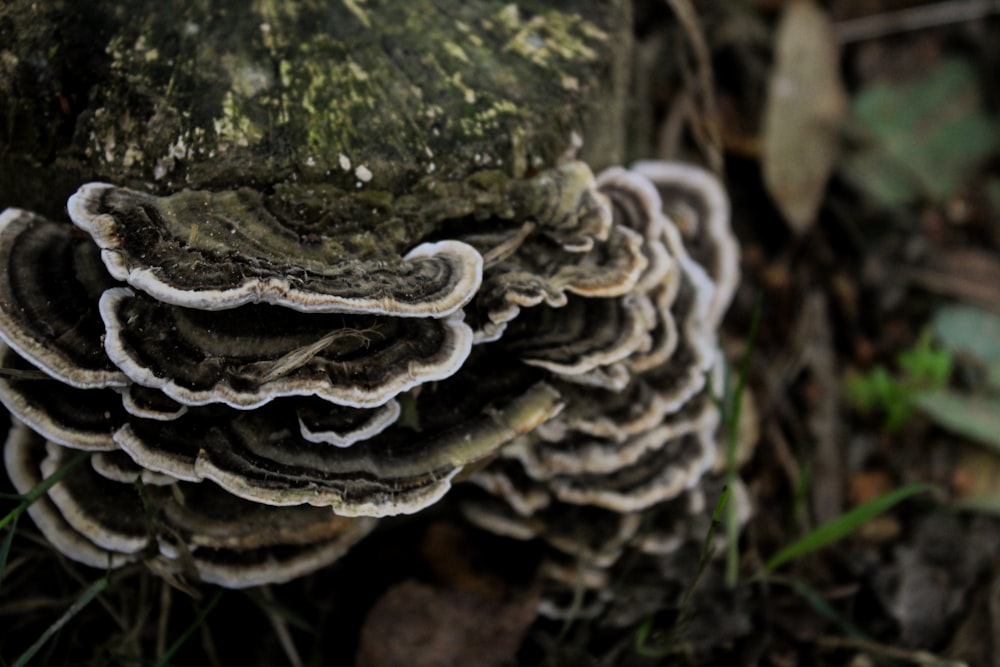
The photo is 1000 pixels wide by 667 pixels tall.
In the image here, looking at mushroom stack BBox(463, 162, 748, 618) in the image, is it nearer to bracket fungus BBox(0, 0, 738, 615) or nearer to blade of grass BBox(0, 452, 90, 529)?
bracket fungus BBox(0, 0, 738, 615)

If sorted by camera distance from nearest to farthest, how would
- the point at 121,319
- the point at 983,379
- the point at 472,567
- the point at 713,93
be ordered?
the point at 121,319 < the point at 472,567 < the point at 983,379 < the point at 713,93

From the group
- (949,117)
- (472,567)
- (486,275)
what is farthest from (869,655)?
(949,117)

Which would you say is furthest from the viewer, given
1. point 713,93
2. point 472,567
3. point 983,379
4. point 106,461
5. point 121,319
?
point 713,93

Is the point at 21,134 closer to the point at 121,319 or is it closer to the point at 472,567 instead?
the point at 121,319

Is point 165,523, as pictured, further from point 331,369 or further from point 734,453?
point 734,453

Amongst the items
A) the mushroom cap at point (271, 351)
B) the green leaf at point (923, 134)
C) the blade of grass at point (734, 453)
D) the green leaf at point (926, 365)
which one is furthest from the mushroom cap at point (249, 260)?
the green leaf at point (923, 134)

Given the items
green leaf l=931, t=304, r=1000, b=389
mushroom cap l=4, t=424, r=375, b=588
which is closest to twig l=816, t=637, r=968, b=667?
green leaf l=931, t=304, r=1000, b=389

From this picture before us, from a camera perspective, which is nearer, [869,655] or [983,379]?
[869,655]
